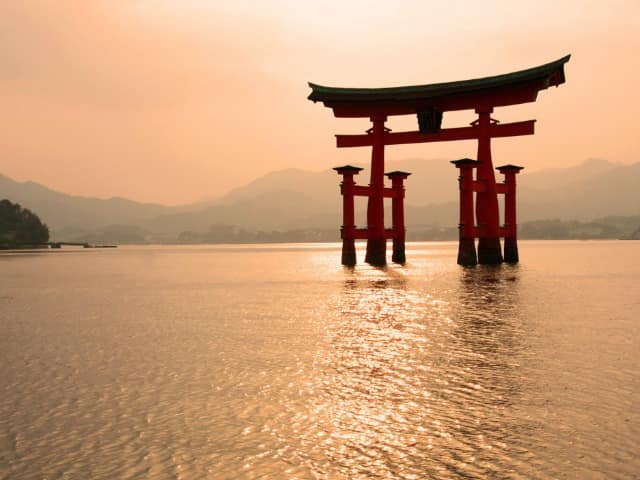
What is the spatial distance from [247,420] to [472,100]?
2770 cm

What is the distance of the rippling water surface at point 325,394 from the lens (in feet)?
16.5

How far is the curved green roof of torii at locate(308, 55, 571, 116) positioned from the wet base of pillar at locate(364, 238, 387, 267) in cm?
771

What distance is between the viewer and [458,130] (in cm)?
3189

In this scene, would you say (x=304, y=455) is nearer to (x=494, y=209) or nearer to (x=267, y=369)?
(x=267, y=369)

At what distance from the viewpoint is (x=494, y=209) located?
104 ft

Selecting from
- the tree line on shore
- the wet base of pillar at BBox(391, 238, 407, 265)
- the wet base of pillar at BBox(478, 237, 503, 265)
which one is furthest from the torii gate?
the tree line on shore

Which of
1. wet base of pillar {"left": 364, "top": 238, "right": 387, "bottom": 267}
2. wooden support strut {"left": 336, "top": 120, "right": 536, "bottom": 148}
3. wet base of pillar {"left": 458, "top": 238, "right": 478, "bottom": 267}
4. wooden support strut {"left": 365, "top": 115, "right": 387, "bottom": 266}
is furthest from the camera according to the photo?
wet base of pillar {"left": 364, "top": 238, "right": 387, "bottom": 267}

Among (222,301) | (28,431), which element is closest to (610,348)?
(28,431)

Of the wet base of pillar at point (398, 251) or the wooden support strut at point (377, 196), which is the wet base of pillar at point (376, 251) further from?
the wet base of pillar at point (398, 251)

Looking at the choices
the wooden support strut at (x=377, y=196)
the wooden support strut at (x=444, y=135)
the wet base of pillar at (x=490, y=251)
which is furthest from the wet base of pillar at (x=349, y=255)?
the wet base of pillar at (x=490, y=251)

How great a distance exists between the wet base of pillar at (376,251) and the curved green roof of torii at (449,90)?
7707mm

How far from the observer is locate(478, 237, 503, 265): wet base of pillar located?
3222 centimetres

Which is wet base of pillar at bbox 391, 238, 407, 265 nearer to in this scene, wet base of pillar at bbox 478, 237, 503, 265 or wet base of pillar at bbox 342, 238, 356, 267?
wet base of pillar at bbox 342, 238, 356, 267

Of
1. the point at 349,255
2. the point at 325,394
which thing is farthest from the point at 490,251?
the point at 325,394
